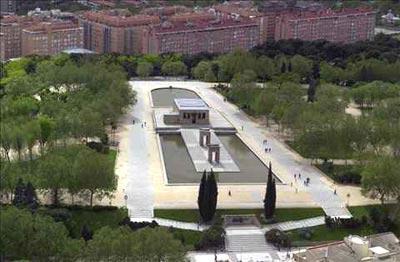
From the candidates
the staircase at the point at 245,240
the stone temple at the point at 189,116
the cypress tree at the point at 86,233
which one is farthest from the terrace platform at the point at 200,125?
the cypress tree at the point at 86,233

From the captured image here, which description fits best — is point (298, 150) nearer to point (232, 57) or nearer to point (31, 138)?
point (31, 138)

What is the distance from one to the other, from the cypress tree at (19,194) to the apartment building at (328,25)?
1468 inches

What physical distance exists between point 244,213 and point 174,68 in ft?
75.3

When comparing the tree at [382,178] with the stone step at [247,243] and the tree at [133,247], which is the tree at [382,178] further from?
the tree at [133,247]

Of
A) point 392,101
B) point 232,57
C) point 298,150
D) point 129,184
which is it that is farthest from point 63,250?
point 232,57

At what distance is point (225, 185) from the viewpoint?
75.0 ft

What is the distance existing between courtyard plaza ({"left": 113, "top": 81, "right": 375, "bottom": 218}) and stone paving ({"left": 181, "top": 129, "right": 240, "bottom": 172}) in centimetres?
118

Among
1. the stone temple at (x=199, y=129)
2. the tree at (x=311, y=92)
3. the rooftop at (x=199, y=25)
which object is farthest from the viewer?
the rooftop at (x=199, y=25)

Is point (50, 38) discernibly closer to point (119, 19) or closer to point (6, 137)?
point (119, 19)

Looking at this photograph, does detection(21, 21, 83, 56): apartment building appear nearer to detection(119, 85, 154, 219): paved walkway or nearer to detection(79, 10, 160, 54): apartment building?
detection(79, 10, 160, 54): apartment building

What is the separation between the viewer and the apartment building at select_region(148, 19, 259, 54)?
158 feet

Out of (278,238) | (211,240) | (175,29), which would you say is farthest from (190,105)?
(175,29)

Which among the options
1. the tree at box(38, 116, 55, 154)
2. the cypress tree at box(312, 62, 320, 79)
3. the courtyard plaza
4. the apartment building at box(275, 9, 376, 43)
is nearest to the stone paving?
the courtyard plaza

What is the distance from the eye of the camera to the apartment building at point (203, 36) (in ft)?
158
